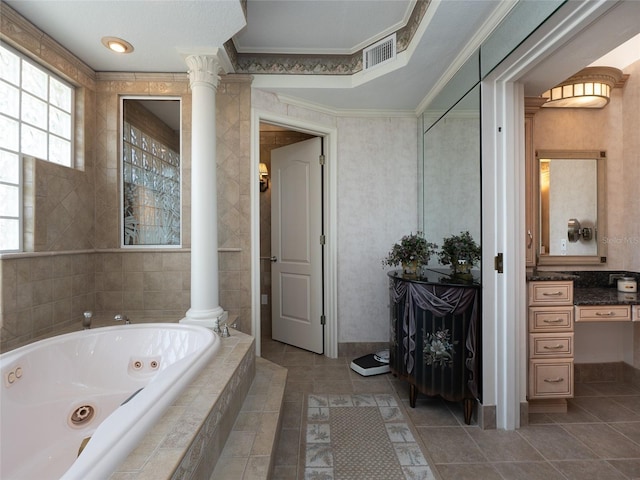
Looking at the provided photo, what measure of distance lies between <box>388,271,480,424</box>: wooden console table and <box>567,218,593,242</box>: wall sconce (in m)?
1.11

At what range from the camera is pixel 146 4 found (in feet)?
5.63

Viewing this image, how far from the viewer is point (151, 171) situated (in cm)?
257

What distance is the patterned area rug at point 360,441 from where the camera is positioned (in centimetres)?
150

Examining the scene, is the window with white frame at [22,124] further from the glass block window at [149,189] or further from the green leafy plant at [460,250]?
the green leafy plant at [460,250]

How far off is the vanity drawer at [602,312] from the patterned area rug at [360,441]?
4.21ft

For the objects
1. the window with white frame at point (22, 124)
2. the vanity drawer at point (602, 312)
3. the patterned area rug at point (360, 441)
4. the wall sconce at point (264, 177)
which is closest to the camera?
the patterned area rug at point (360, 441)

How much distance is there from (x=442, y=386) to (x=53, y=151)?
3052 millimetres

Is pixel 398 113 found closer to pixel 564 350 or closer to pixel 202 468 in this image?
pixel 564 350

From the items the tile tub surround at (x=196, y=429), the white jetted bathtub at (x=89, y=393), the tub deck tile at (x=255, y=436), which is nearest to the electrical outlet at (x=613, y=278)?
the tub deck tile at (x=255, y=436)

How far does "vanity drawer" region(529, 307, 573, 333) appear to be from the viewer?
1.90m

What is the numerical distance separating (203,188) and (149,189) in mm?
→ 714

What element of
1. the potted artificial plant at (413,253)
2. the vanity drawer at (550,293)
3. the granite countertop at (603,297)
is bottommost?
the granite countertop at (603,297)

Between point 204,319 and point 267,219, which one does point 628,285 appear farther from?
point 267,219

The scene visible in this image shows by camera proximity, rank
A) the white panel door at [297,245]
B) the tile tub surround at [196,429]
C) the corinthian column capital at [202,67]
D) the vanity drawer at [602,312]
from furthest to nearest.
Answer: the white panel door at [297,245]
the corinthian column capital at [202,67]
the vanity drawer at [602,312]
the tile tub surround at [196,429]
